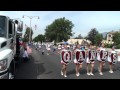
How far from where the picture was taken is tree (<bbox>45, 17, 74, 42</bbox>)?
163 m

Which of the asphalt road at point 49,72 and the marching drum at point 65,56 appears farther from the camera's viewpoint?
the marching drum at point 65,56

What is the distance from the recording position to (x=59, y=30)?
170 metres

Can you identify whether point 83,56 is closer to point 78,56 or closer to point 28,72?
point 78,56

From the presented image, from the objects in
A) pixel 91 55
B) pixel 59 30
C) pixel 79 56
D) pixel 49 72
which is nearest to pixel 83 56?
pixel 79 56

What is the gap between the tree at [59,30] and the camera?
163m

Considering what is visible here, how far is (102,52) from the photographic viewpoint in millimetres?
16906

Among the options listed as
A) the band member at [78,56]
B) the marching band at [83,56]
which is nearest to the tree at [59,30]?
the marching band at [83,56]

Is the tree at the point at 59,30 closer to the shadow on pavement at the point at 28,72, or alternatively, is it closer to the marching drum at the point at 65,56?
the shadow on pavement at the point at 28,72

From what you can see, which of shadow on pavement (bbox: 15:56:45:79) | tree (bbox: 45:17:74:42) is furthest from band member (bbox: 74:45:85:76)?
tree (bbox: 45:17:74:42)

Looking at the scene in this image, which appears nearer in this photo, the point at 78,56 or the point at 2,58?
the point at 2,58
